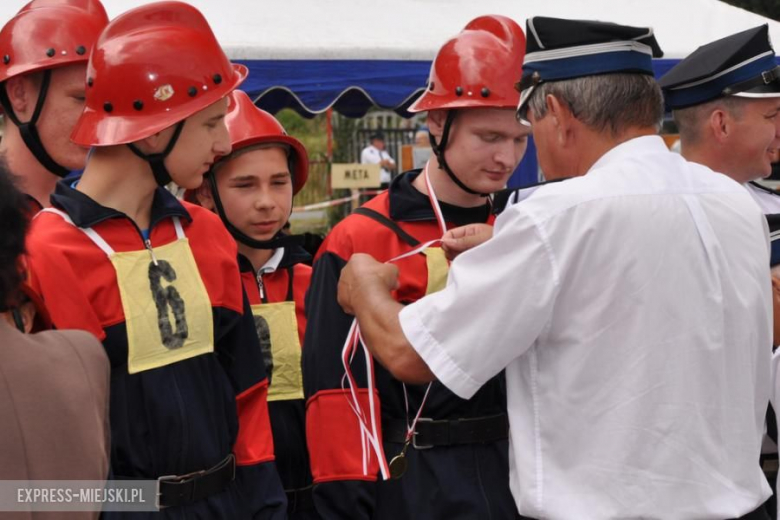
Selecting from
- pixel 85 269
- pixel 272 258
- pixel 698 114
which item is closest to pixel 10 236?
pixel 85 269

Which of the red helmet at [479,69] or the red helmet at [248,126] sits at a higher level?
the red helmet at [479,69]

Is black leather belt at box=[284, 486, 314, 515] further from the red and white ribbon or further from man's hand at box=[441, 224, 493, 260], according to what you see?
man's hand at box=[441, 224, 493, 260]

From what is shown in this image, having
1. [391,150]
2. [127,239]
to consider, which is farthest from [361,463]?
[391,150]

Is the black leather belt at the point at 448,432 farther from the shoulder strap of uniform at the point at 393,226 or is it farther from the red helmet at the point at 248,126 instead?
the red helmet at the point at 248,126

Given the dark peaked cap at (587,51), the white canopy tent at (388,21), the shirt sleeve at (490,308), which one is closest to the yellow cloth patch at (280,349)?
the shirt sleeve at (490,308)

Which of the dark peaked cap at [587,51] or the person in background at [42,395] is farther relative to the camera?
the dark peaked cap at [587,51]

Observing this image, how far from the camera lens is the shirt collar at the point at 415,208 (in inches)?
133

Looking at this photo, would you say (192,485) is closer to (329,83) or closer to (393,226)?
(393,226)

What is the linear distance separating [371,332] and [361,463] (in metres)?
0.78

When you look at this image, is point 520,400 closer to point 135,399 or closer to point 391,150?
point 135,399

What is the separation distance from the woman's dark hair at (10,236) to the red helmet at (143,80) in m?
0.86

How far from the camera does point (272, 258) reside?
3.77 meters

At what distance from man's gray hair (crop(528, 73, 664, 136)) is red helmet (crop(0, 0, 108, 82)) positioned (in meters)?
1.85

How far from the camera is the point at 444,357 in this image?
235 centimetres
